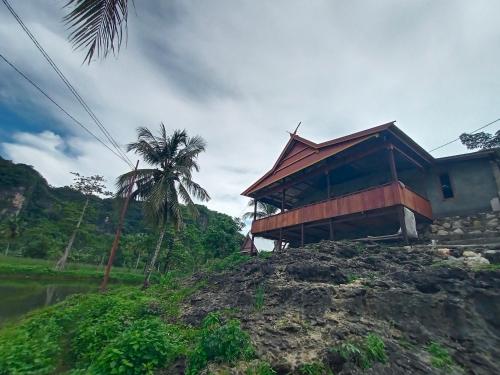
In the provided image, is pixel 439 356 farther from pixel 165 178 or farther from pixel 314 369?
pixel 165 178

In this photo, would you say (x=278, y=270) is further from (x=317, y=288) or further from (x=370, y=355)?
(x=370, y=355)

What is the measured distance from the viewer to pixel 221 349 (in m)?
5.25

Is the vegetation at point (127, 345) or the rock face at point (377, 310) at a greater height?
the rock face at point (377, 310)

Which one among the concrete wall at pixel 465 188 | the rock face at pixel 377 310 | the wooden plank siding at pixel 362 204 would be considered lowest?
the rock face at pixel 377 310

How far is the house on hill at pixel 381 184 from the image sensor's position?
1181cm

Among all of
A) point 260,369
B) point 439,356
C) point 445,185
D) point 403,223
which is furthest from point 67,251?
point 439,356

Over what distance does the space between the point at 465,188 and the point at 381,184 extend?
3.58m

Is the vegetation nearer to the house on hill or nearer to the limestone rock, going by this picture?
the limestone rock

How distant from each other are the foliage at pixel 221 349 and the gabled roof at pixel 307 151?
10.5 m

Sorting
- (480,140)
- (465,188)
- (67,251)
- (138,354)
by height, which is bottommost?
(138,354)

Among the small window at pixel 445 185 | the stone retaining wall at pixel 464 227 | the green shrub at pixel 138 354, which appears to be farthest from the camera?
the small window at pixel 445 185

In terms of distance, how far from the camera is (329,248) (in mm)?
10727

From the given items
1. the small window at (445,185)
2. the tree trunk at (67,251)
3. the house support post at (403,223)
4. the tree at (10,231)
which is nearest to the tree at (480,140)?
the small window at (445,185)

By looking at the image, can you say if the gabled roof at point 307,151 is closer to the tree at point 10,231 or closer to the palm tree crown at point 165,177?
the palm tree crown at point 165,177
